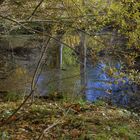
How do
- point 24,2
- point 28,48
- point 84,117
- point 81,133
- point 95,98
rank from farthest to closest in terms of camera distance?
point 28,48 → point 95,98 → point 24,2 → point 84,117 → point 81,133

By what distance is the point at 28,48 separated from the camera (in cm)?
2214

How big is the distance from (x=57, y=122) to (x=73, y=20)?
1.72 m

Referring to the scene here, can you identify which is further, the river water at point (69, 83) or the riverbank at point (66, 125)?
the river water at point (69, 83)

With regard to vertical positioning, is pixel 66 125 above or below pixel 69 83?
above

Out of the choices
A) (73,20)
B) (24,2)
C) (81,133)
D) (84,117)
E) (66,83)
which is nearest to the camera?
(81,133)

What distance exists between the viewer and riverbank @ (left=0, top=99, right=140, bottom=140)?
19.1 feet

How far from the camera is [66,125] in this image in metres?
6.36

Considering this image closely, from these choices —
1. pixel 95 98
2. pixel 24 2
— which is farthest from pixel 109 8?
pixel 95 98

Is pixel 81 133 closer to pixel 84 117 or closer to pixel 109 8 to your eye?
pixel 84 117

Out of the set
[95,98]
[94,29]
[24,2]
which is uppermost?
[24,2]

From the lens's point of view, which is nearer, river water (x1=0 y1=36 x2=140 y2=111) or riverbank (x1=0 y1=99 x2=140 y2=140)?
riverbank (x1=0 y1=99 x2=140 y2=140)

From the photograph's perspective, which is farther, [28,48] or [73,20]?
[28,48]

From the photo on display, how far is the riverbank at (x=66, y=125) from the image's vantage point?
19.1 ft

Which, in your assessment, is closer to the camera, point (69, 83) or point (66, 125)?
point (66, 125)
